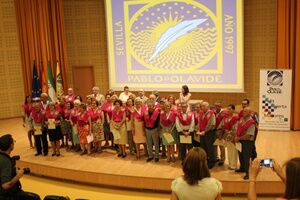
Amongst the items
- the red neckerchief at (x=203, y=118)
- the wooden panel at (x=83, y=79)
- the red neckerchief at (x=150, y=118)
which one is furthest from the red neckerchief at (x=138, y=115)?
the wooden panel at (x=83, y=79)

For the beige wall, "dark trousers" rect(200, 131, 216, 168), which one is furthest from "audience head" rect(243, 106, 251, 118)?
the beige wall

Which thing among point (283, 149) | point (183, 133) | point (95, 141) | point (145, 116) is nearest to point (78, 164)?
point (95, 141)

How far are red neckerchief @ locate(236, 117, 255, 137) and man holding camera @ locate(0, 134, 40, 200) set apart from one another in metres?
3.67

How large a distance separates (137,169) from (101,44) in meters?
6.20

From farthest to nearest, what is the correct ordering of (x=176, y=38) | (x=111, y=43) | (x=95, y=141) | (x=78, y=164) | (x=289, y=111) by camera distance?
(x=111, y=43) → (x=176, y=38) → (x=289, y=111) → (x=95, y=141) → (x=78, y=164)

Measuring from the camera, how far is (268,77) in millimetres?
9539

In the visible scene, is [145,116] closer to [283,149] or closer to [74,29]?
[283,149]

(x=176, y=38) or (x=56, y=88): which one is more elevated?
(x=176, y=38)

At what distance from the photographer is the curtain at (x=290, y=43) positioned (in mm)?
9398

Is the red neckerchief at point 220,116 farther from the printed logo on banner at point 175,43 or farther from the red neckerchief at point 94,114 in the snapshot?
the printed logo on banner at point 175,43

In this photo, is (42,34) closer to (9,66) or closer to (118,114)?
(9,66)

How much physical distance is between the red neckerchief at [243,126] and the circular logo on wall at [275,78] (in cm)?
329

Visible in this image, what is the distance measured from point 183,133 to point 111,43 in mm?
5541

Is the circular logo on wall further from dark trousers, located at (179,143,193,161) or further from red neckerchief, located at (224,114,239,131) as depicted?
dark trousers, located at (179,143,193,161)
